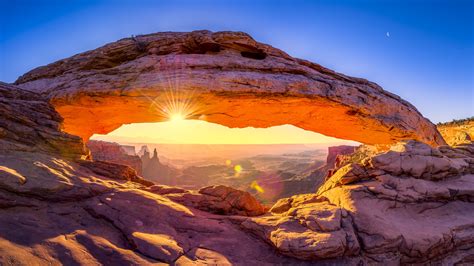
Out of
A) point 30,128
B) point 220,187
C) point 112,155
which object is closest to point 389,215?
point 220,187

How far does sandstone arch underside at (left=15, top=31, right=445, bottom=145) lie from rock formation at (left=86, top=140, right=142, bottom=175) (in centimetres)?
3706

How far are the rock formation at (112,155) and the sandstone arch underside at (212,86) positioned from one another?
37059 millimetres

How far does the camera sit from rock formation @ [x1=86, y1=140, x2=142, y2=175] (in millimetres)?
48344

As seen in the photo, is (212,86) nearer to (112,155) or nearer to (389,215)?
(389,215)

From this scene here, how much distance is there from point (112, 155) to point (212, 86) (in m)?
46.2

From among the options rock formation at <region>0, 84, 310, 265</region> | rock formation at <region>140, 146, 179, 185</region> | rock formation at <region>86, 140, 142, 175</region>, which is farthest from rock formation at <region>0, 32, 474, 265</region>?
rock formation at <region>140, 146, 179, 185</region>

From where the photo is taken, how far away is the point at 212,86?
1193 cm

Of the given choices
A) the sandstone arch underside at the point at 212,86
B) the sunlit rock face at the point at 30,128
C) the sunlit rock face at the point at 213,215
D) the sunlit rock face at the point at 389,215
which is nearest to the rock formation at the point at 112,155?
the sandstone arch underside at the point at 212,86

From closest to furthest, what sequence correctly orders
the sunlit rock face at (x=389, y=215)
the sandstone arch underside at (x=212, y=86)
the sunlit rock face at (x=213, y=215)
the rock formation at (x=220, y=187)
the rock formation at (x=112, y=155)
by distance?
the sunlit rock face at (x=213, y=215) < the rock formation at (x=220, y=187) < the sunlit rock face at (x=389, y=215) < the sandstone arch underside at (x=212, y=86) < the rock formation at (x=112, y=155)

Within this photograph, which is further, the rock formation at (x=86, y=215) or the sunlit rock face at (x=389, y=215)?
the sunlit rock face at (x=389, y=215)

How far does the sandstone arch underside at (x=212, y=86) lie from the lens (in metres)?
12.1

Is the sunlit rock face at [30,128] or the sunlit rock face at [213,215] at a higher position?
the sunlit rock face at [30,128]

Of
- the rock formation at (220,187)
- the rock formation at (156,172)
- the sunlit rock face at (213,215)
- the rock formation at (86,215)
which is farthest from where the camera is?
the rock formation at (156,172)

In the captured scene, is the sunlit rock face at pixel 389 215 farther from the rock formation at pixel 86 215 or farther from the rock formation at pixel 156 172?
the rock formation at pixel 156 172
